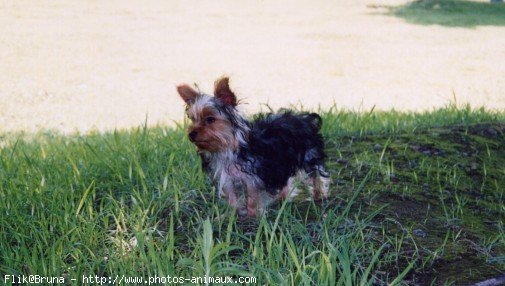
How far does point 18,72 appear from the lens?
18.7m

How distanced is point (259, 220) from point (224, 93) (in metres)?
0.88

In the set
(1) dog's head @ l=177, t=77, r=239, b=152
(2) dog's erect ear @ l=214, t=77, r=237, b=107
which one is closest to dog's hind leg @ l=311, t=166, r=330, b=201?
(1) dog's head @ l=177, t=77, r=239, b=152

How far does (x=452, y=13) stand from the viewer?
35812 millimetres

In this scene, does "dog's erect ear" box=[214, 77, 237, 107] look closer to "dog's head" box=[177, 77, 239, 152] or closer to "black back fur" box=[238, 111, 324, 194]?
"dog's head" box=[177, 77, 239, 152]

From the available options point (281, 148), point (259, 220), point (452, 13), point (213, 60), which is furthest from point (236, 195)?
point (452, 13)

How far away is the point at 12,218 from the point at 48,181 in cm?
63

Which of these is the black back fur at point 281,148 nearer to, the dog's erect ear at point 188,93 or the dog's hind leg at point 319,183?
the dog's hind leg at point 319,183

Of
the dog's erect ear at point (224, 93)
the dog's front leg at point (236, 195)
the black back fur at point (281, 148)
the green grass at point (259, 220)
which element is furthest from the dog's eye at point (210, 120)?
the green grass at point (259, 220)

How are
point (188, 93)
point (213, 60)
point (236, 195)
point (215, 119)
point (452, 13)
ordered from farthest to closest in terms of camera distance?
point (452, 13) < point (213, 60) < point (236, 195) < point (188, 93) < point (215, 119)

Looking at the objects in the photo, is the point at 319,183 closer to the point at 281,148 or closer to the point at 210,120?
the point at 281,148

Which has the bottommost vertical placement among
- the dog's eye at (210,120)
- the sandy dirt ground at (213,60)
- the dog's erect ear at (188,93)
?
the sandy dirt ground at (213,60)

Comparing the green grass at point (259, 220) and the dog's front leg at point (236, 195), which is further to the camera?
the dog's front leg at point (236, 195)

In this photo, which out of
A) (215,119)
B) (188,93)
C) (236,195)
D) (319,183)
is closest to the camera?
(215,119)

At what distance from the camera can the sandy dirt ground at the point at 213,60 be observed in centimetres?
1519
